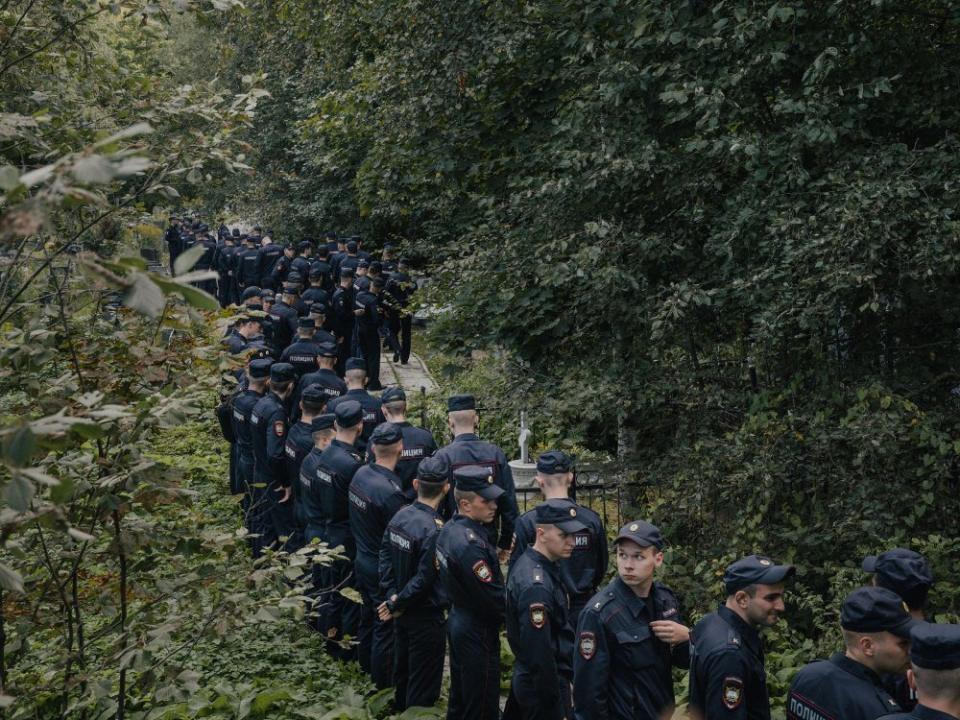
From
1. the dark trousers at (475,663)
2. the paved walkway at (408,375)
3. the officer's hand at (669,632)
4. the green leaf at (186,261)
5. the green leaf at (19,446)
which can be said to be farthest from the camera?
the paved walkway at (408,375)

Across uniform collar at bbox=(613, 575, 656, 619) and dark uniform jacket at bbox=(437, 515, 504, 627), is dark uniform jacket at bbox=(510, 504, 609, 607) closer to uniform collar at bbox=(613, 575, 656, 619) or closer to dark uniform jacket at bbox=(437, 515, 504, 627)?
dark uniform jacket at bbox=(437, 515, 504, 627)

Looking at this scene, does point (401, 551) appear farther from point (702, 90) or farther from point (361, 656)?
point (702, 90)

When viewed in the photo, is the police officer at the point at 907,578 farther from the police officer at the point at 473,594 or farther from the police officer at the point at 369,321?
the police officer at the point at 369,321

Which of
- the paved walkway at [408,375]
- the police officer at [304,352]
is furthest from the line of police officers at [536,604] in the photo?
the paved walkway at [408,375]

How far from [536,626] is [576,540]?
140cm

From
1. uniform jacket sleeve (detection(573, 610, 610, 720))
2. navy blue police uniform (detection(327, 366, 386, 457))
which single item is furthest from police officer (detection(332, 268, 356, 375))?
uniform jacket sleeve (detection(573, 610, 610, 720))

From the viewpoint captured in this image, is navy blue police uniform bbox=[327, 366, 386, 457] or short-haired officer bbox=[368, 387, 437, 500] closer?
short-haired officer bbox=[368, 387, 437, 500]

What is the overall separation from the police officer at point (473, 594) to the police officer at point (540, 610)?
1.33 ft

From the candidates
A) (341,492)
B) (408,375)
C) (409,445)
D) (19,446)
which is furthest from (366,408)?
(19,446)

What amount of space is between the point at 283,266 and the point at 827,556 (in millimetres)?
16071

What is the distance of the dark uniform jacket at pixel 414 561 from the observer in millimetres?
7281

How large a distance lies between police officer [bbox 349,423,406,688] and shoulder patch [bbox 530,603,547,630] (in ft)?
7.29

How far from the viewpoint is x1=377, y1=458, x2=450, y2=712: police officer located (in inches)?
287

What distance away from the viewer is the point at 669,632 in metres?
5.62
